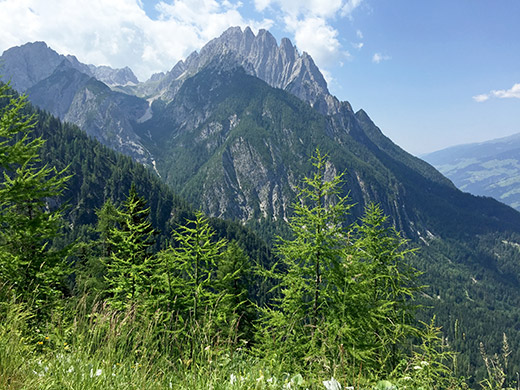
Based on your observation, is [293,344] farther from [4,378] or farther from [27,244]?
[27,244]

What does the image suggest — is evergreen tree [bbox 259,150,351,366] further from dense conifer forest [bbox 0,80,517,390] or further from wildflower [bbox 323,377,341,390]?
wildflower [bbox 323,377,341,390]

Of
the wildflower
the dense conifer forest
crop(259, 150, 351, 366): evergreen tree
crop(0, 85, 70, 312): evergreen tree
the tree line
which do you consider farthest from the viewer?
crop(0, 85, 70, 312): evergreen tree

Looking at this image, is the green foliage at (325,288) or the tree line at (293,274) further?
the green foliage at (325,288)

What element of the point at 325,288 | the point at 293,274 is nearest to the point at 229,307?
the point at 293,274

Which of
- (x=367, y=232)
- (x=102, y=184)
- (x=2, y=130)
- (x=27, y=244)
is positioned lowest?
(x=367, y=232)

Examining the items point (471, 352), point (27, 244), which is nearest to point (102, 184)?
point (27, 244)

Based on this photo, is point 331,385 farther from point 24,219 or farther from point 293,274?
point 24,219

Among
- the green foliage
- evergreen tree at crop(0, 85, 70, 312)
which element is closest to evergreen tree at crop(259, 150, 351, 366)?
the green foliage

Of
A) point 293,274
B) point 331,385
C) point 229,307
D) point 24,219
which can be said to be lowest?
point 229,307

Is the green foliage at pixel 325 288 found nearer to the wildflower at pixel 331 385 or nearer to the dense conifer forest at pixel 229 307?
the dense conifer forest at pixel 229 307

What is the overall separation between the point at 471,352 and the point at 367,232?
765 ft

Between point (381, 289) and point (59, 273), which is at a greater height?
point (59, 273)

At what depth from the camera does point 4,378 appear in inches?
106

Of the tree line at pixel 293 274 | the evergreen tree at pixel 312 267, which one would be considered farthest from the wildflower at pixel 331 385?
the evergreen tree at pixel 312 267
